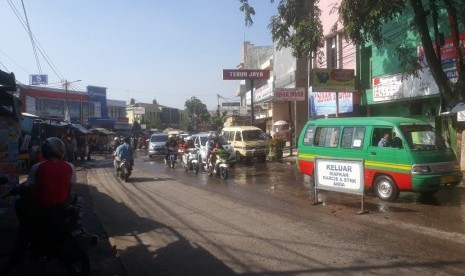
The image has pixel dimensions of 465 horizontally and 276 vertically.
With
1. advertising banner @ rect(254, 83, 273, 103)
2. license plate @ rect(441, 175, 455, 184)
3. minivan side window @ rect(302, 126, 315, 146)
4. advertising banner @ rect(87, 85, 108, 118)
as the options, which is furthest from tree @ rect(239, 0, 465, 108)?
advertising banner @ rect(87, 85, 108, 118)

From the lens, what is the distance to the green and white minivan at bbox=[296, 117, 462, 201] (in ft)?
33.9

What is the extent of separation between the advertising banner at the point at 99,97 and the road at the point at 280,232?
48.4 meters

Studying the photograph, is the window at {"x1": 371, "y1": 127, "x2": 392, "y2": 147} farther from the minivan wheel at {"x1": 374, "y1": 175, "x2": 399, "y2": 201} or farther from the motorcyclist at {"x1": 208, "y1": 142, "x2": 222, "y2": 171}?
the motorcyclist at {"x1": 208, "y1": 142, "x2": 222, "y2": 171}

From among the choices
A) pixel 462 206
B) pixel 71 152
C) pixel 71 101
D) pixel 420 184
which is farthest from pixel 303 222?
pixel 71 101

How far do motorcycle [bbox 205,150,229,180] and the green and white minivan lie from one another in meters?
5.35

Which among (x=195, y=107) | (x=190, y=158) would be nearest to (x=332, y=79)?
(x=190, y=158)

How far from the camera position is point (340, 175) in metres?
10.1

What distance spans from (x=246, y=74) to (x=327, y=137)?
96.3ft

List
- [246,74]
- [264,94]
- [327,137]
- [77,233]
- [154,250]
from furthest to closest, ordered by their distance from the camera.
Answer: [246,74], [264,94], [327,137], [154,250], [77,233]

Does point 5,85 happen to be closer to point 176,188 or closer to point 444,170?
point 176,188

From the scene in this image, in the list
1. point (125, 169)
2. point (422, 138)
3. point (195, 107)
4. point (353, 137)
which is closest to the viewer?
point (422, 138)

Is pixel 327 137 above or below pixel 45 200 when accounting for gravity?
above

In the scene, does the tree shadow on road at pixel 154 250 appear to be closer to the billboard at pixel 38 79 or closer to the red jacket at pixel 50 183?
the red jacket at pixel 50 183

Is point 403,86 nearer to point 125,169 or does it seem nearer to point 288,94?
point 288,94
